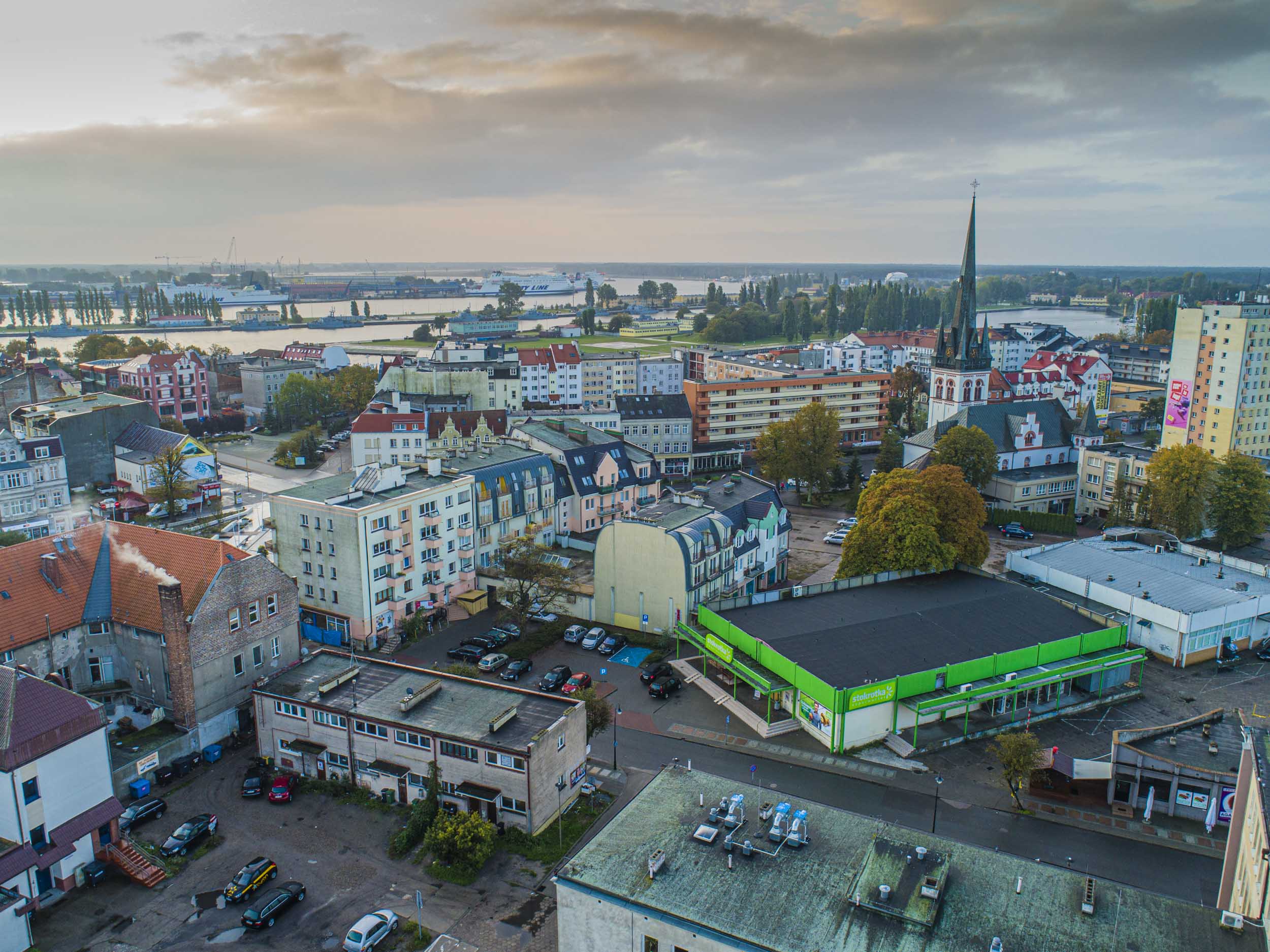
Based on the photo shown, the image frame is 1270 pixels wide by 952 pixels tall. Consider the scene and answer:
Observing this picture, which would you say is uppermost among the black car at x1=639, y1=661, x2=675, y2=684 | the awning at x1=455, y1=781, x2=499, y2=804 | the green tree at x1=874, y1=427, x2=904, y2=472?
the green tree at x1=874, y1=427, x2=904, y2=472

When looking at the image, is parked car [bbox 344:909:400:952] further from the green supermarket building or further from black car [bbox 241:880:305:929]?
the green supermarket building

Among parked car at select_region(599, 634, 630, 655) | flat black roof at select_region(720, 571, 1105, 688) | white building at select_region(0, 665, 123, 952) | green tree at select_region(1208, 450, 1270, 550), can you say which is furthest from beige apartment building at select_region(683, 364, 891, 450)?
white building at select_region(0, 665, 123, 952)

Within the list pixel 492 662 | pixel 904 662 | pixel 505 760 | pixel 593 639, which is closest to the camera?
pixel 505 760

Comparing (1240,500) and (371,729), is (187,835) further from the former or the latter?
(1240,500)

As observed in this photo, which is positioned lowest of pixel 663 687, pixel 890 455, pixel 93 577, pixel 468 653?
pixel 663 687

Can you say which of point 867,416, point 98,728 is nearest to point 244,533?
point 98,728

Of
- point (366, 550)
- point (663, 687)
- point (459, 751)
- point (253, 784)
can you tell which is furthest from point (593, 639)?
point (253, 784)
